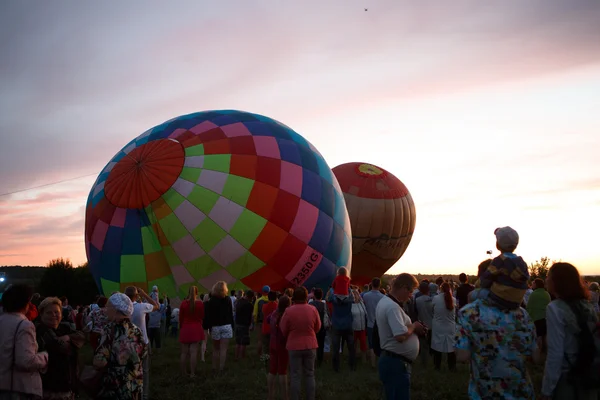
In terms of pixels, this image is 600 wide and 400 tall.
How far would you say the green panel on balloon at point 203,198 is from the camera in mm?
14641

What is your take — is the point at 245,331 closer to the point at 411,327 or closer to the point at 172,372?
the point at 172,372

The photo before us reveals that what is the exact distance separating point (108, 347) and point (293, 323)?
277 cm

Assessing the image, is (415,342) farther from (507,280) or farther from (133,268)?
(133,268)

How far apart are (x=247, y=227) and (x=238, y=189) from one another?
1.12 metres

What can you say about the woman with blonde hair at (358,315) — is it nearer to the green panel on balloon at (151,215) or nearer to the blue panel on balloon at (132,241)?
the green panel on balloon at (151,215)

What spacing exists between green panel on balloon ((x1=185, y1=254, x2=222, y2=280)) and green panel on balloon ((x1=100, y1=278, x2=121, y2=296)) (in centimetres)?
224

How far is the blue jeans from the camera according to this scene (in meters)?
5.24

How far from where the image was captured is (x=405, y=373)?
5.27 m

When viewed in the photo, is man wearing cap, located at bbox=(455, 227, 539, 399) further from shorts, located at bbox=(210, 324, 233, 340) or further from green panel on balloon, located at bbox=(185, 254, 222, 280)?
green panel on balloon, located at bbox=(185, 254, 222, 280)

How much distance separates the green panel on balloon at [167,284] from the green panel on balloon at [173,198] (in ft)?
6.63

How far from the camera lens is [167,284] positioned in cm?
1492

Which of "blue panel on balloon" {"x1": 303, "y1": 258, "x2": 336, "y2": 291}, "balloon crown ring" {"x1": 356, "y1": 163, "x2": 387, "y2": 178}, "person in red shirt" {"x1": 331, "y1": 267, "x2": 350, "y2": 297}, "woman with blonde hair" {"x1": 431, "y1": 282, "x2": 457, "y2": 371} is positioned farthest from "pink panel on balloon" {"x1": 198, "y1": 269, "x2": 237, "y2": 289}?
"balloon crown ring" {"x1": 356, "y1": 163, "x2": 387, "y2": 178}

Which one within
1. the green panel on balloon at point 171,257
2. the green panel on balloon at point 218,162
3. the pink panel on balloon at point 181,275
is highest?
the green panel on balloon at point 218,162

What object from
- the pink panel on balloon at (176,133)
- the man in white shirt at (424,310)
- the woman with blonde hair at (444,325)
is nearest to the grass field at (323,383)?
the man in white shirt at (424,310)
